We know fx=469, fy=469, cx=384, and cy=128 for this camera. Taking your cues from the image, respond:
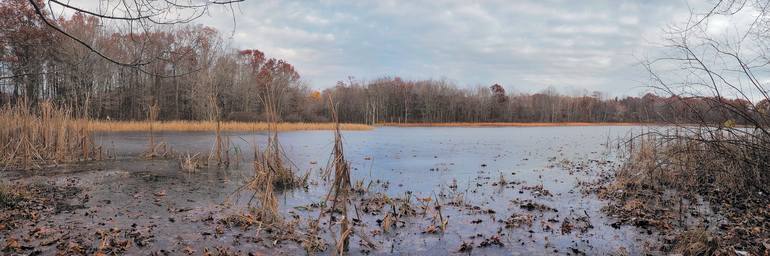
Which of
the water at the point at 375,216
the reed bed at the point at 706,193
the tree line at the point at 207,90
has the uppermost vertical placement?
the tree line at the point at 207,90

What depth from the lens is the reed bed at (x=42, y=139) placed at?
11320mm

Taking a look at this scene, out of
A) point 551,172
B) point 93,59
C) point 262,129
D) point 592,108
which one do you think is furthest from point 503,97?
point 551,172

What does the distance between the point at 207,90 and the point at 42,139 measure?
2692cm

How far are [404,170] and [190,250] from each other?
8.14m

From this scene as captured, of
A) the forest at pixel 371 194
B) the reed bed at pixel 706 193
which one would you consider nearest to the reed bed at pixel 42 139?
the forest at pixel 371 194

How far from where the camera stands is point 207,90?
38.5 m

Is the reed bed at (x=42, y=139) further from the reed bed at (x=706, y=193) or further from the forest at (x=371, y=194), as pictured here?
the reed bed at (x=706, y=193)

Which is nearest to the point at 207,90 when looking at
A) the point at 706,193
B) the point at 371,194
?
the point at 371,194

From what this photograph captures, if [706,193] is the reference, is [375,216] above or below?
below

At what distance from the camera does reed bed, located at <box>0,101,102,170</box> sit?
11320 mm

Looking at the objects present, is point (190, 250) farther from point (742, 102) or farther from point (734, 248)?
point (742, 102)

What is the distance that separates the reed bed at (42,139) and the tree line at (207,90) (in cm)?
63

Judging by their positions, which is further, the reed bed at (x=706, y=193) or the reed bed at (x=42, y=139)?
the reed bed at (x=42, y=139)

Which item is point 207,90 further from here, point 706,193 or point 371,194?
point 706,193
